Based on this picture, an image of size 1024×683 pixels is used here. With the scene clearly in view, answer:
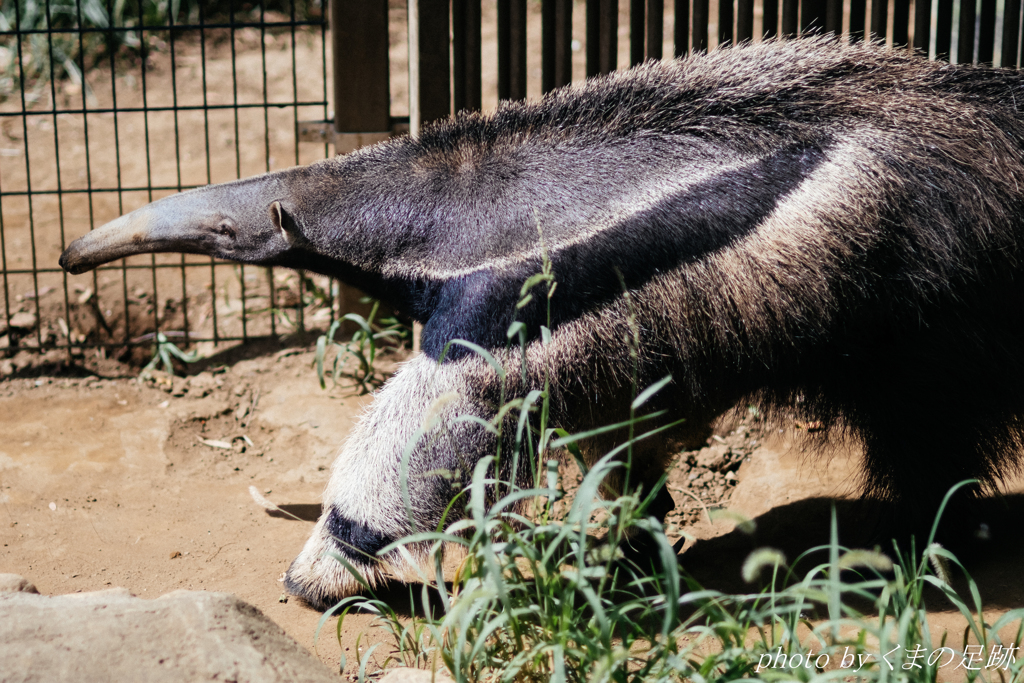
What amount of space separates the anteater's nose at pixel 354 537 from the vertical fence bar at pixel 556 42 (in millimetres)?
2489

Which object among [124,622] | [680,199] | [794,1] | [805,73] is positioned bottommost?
[124,622]

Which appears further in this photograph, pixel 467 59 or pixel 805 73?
pixel 467 59

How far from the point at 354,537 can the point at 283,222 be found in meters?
1.26

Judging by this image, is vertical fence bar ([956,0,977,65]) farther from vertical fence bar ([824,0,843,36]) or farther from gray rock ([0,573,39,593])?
gray rock ([0,573,39,593])

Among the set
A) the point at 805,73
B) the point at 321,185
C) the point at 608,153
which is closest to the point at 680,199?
the point at 608,153

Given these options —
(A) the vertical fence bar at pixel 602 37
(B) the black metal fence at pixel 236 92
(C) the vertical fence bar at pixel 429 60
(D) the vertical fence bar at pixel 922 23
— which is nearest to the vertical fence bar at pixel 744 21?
(B) the black metal fence at pixel 236 92

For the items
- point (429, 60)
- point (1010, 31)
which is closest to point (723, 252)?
point (1010, 31)

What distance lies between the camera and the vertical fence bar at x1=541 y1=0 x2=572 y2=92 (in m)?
4.91

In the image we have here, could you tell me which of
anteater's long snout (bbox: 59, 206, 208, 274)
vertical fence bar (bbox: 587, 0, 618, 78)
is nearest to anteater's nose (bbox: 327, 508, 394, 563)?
anteater's long snout (bbox: 59, 206, 208, 274)

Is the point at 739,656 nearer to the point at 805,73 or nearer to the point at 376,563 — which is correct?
the point at 376,563

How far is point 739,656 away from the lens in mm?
2215

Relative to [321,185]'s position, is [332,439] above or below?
below

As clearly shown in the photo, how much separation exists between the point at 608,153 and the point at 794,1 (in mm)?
1809

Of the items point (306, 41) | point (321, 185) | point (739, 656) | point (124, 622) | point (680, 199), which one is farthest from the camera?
point (306, 41)
